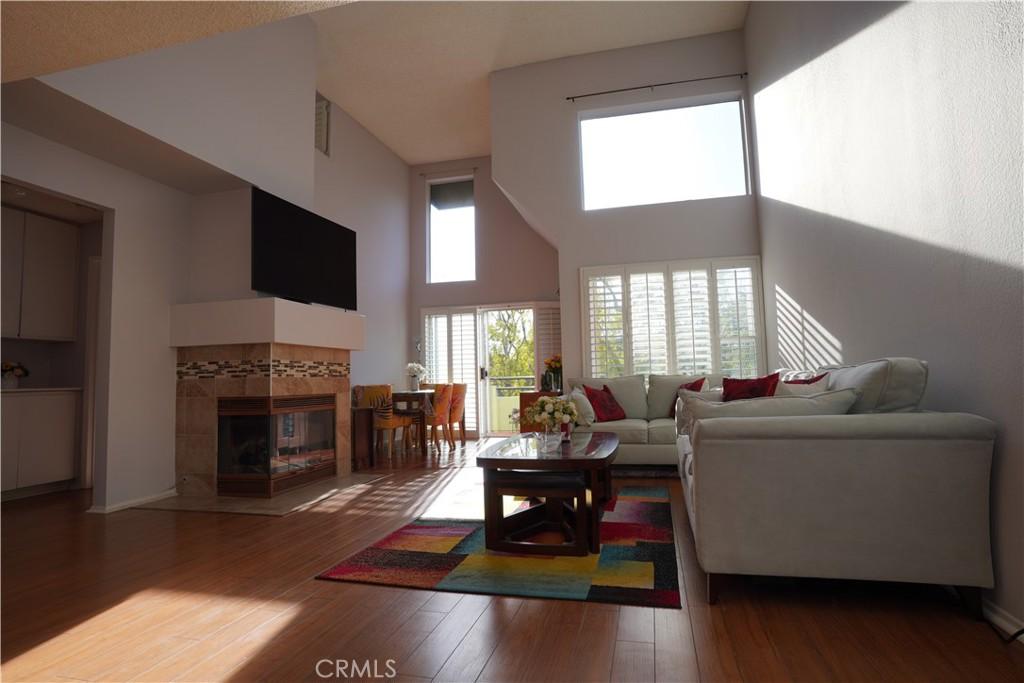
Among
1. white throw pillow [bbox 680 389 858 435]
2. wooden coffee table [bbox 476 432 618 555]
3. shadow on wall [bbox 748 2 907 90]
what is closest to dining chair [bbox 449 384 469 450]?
wooden coffee table [bbox 476 432 618 555]

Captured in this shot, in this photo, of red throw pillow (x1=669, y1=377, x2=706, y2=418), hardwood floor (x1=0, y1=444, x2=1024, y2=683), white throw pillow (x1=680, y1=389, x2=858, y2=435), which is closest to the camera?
hardwood floor (x1=0, y1=444, x2=1024, y2=683)

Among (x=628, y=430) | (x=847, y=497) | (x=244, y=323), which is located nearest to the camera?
(x=847, y=497)

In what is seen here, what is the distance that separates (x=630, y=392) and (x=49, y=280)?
5.60 metres

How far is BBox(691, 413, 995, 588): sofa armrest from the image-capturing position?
199cm

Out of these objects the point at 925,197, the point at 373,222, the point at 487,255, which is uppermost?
the point at 373,222

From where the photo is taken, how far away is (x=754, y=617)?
2080mm

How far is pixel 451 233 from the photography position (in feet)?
28.9

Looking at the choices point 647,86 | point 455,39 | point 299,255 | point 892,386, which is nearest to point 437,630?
point 892,386

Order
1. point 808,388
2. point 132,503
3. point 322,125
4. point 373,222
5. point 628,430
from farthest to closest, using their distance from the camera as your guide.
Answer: point 373,222 < point 322,125 < point 628,430 < point 132,503 < point 808,388

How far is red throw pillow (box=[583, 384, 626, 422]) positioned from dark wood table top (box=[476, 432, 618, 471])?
1.92 metres

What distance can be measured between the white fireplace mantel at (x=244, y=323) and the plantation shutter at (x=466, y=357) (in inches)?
135

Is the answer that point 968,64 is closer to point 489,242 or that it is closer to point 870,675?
point 870,675

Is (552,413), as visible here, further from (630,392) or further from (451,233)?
(451,233)

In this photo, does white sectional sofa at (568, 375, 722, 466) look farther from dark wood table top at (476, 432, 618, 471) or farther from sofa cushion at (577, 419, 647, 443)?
dark wood table top at (476, 432, 618, 471)
